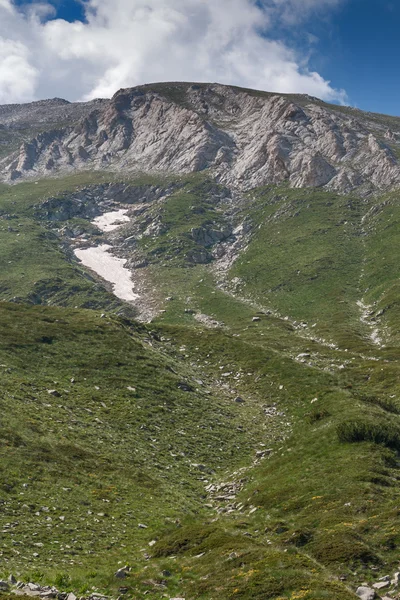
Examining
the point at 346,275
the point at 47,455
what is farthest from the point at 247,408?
the point at 346,275

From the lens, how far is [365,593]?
65.7ft

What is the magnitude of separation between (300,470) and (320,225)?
15806 cm

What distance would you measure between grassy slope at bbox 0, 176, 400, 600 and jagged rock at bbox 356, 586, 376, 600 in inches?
32.7

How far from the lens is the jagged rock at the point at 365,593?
1976 centimetres

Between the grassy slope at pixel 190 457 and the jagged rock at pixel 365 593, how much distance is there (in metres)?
0.83

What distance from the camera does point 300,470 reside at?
38.8 m

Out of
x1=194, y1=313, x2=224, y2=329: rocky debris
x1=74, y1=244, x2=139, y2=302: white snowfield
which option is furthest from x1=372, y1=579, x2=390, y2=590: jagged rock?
x1=74, y1=244, x2=139, y2=302: white snowfield

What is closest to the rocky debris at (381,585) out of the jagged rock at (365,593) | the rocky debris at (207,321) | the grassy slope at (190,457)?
the jagged rock at (365,593)

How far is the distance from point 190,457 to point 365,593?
85.7 feet

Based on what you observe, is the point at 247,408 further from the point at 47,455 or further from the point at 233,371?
the point at 47,455

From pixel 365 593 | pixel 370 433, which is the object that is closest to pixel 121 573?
pixel 365 593

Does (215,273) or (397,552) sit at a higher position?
(215,273)

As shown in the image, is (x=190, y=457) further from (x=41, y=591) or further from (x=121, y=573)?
(x=41, y=591)

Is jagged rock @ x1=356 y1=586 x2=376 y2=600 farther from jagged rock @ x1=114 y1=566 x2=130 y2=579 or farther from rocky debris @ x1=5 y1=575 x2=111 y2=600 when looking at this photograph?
jagged rock @ x1=114 y1=566 x2=130 y2=579
